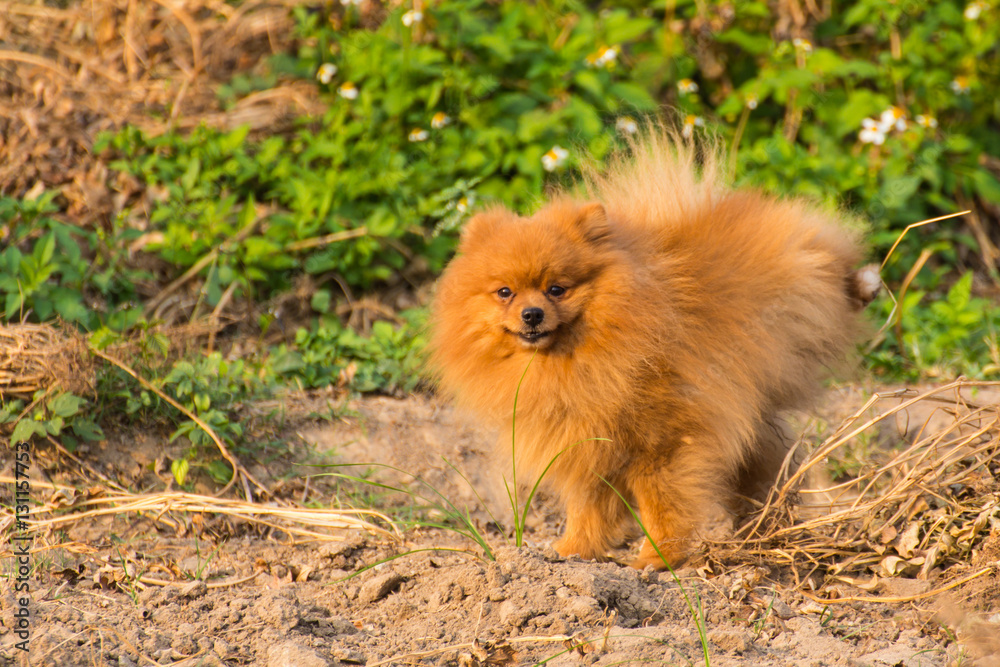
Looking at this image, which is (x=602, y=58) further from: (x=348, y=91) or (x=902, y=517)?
(x=902, y=517)

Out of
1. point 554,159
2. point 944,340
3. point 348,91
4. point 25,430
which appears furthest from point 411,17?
point 944,340

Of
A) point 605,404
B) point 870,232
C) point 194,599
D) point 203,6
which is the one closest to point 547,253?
point 605,404

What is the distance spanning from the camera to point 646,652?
2434 mm

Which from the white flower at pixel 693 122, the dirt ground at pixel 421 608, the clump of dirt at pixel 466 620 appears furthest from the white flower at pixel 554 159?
the clump of dirt at pixel 466 620

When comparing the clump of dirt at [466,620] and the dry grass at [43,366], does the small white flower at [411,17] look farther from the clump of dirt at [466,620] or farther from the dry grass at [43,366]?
the clump of dirt at [466,620]

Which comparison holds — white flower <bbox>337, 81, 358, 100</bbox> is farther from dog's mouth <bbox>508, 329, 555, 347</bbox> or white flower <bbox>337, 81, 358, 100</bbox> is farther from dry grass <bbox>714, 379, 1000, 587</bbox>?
dry grass <bbox>714, 379, 1000, 587</bbox>

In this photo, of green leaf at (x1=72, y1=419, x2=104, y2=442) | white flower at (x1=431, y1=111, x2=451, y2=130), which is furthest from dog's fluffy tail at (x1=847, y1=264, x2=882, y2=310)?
green leaf at (x1=72, y1=419, x2=104, y2=442)

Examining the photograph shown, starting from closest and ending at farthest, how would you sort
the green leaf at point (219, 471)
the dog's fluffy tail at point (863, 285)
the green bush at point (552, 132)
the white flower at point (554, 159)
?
1. the dog's fluffy tail at point (863, 285)
2. the green leaf at point (219, 471)
3. the green bush at point (552, 132)
4. the white flower at point (554, 159)

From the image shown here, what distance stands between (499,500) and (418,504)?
1.35 feet

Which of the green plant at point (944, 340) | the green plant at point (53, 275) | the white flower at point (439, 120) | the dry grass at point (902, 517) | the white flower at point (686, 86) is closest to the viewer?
the dry grass at point (902, 517)

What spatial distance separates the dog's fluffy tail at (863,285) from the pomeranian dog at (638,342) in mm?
19

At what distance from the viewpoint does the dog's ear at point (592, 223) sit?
10.5 feet

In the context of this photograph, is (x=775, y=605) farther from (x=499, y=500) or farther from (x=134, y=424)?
(x=134, y=424)

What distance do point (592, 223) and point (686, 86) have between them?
10.8ft
